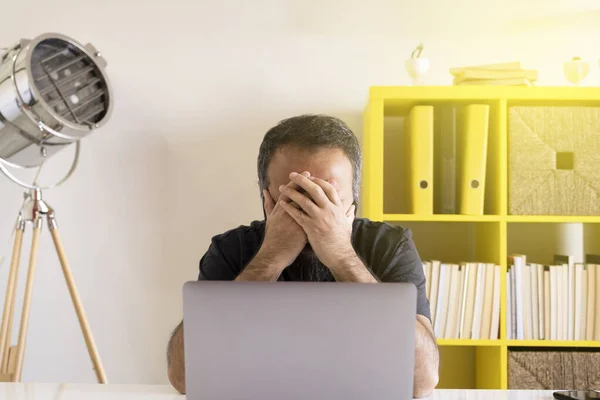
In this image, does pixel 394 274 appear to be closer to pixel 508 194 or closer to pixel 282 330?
pixel 282 330

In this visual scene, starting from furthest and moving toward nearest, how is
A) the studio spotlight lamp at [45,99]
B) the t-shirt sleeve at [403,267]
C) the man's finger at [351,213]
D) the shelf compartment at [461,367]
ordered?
the shelf compartment at [461,367] → the studio spotlight lamp at [45,99] → the t-shirt sleeve at [403,267] → the man's finger at [351,213]

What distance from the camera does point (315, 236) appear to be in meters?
1.54

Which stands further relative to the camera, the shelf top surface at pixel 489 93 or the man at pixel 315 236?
the shelf top surface at pixel 489 93

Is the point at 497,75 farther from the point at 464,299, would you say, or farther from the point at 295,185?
the point at 295,185

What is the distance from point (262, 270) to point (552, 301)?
4.66 feet

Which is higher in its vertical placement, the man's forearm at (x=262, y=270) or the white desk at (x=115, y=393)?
the man's forearm at (x=262, y=270)

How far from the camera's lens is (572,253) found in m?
2.87

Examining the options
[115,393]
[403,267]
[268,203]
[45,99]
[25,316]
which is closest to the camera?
[115,393]

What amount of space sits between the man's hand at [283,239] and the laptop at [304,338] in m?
0.51

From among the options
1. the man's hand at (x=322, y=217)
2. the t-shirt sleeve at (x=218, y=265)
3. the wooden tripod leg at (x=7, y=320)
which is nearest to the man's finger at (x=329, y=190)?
the man's hand at (x=322, y=217)

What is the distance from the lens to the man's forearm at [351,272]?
152 centimetres

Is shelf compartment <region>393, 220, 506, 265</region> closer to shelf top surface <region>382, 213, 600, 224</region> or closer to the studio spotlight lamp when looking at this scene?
shelf top surface <region>382, 213, 600, 224</region>

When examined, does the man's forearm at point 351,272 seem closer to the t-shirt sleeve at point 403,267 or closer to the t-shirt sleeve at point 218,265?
the t-shirt sleeve at point 403,267

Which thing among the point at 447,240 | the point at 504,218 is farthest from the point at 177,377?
the point at 447,240
